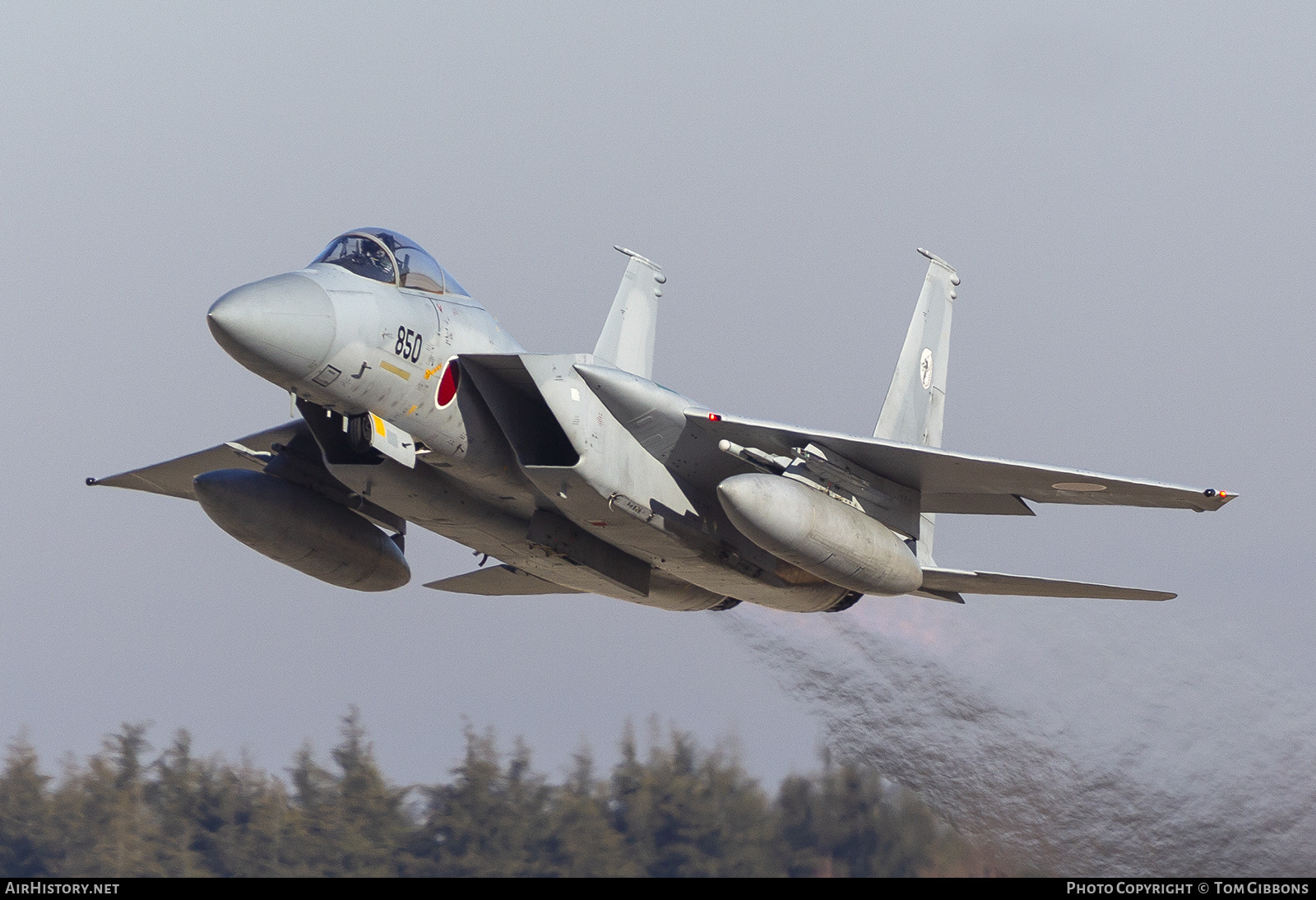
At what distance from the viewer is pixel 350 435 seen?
35.8 ft

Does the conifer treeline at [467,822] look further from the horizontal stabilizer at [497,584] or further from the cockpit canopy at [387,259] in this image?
the cockpit canopy at [387,259]

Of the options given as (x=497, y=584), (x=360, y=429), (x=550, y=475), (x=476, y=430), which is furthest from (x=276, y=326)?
(x=497, y=584)

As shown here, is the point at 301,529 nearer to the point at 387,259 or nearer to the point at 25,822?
the point at 387,259

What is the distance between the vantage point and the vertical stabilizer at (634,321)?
14906mm

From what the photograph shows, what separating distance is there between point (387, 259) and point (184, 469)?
5850 millimetres

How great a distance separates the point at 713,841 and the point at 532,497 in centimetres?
392

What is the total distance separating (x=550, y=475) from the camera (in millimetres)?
10844

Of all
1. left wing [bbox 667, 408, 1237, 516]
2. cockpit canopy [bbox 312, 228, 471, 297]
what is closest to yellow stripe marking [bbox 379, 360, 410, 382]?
cockpit canopy [bbox 312, 228, 471, 297]

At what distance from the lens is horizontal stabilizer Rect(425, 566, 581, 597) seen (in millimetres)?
15469

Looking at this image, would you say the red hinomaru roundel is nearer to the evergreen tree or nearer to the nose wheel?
the nose wheel

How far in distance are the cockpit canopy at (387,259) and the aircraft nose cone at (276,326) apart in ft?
2.07

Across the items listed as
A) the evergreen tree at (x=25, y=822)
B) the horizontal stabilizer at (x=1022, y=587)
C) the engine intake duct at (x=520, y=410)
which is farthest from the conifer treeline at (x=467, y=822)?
the engine intake duct at (x=520, y=410)
